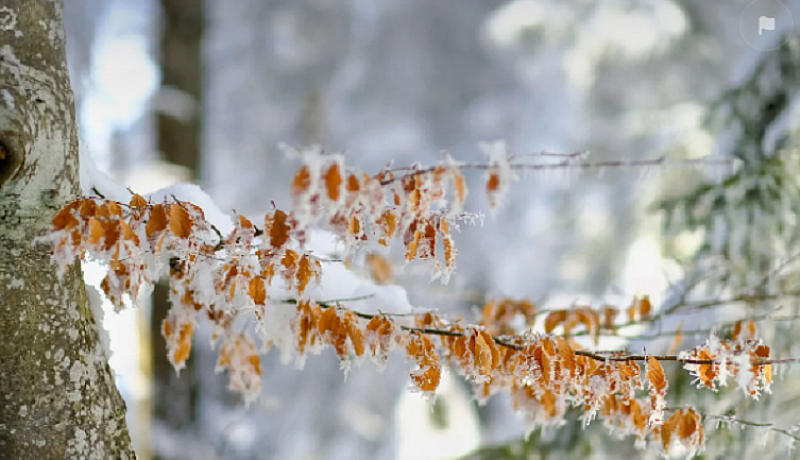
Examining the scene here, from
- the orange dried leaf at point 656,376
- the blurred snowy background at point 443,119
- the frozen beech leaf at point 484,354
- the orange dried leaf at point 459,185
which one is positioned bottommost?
the orange dried leaf at point 656,376

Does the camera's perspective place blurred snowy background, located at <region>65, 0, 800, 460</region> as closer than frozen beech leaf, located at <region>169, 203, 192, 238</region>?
No

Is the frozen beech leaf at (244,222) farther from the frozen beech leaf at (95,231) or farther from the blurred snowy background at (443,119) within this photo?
the blurred snowy background at (443,119)

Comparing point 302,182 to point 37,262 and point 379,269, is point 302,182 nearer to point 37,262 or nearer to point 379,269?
point 37,262

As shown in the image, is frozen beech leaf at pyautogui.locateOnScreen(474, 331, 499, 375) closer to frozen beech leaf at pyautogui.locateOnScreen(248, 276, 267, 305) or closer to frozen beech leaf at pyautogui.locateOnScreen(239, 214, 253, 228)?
frozen beech leaf at pyautogui.locateOnScreen(248, 276, 267, 305)

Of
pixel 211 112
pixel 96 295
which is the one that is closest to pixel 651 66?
pixel 211 112

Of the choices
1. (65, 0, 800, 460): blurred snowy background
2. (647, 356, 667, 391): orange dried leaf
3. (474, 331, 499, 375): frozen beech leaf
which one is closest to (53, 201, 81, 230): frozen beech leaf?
(474, 331, 499, 375): frozen beech leaf

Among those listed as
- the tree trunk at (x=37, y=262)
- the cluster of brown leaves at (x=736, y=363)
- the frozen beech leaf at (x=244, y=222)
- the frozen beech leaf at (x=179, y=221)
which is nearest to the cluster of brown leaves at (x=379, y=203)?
the frozen beech leaf at (x=244, y=222)
